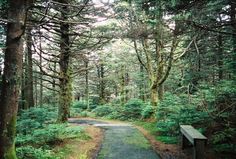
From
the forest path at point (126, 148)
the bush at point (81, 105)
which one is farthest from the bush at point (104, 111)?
the forest path at point (126, 148)

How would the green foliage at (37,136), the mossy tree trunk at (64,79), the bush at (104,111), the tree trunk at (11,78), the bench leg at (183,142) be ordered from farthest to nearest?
the bush at (104,111) → the mossy tree trunk at (64,79) → the bench leg at (183,142) → the green foliage at (37,136) → the tree trunk at (11,78)

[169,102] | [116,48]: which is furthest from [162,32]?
[116,48]

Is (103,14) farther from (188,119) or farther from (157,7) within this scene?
(188,119)

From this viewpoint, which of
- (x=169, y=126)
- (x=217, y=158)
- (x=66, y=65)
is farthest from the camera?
(x=66, y=65)

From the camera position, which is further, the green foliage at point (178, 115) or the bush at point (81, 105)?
the bush at point (81, 105)

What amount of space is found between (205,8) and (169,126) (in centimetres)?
560

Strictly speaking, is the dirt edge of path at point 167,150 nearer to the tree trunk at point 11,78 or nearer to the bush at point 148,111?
the tree trunk at point 11,78

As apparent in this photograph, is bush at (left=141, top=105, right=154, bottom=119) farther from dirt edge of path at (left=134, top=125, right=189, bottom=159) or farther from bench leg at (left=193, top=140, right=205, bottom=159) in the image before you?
bench leg at (left=193, top=140, right=205, bottom=159)

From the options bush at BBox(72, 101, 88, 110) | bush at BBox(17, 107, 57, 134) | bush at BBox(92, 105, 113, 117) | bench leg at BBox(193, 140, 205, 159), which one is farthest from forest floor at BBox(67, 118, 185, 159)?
bush at BBox(72, 101, 88, 110)

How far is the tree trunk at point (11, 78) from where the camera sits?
512cm

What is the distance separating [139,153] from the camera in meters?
8.31

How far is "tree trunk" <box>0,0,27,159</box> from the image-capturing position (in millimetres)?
5125

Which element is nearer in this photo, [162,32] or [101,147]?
[101,147]

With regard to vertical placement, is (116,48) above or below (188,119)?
above
